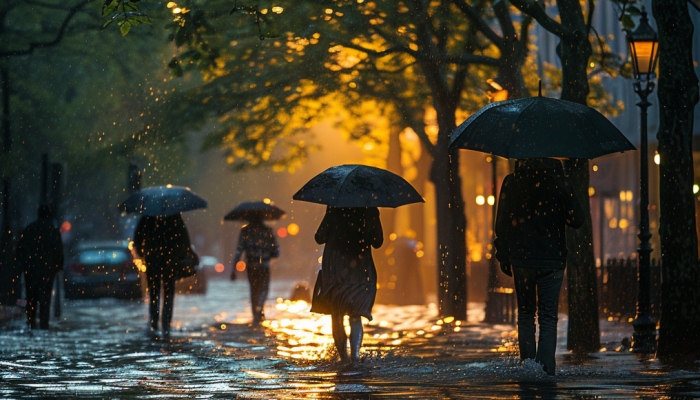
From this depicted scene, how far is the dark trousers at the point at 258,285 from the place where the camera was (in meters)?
23.0

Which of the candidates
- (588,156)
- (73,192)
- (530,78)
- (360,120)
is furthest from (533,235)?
(73,192)

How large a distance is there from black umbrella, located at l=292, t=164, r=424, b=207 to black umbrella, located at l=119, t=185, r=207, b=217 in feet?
18.8

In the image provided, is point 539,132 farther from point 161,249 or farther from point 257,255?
point 257,255

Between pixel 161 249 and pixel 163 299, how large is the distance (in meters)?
0.84

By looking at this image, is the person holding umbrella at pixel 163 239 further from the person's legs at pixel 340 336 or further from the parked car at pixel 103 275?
the parked car at pixel 103 275

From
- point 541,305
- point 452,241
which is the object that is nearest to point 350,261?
point 541,305

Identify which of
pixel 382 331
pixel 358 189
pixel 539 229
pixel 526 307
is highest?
pixel 358 189

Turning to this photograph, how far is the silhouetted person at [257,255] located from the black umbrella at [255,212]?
12cm

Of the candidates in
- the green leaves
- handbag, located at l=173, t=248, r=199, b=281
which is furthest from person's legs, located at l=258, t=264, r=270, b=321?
the green leaves

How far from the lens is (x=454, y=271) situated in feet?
78.8

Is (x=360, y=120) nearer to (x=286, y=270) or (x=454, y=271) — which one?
(x=454, y=271)

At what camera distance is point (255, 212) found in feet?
76.1

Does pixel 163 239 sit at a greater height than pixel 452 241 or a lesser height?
lesser

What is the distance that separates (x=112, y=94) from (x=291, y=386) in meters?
31.7
